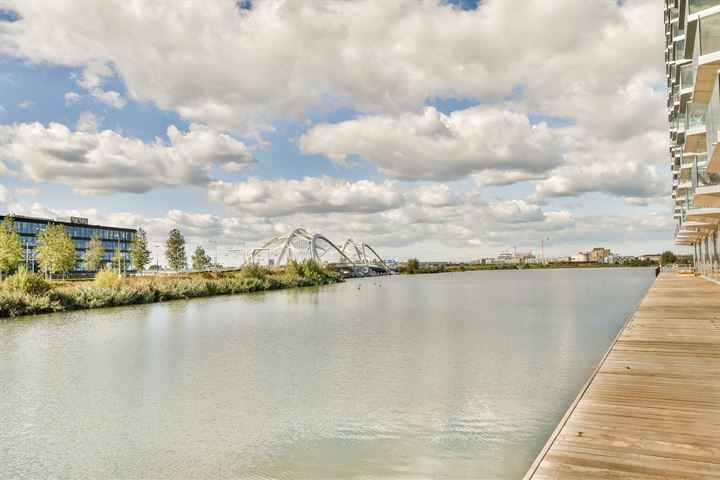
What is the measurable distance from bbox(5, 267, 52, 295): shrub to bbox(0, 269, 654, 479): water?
32.7ft

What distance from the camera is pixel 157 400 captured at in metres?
9.92

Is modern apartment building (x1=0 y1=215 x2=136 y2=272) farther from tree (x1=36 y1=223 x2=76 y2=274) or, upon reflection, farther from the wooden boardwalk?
the wooden boardwalk

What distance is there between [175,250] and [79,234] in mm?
29328

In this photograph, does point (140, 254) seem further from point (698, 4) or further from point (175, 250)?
point (698, 4)

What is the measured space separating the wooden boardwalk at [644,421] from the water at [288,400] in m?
1.15

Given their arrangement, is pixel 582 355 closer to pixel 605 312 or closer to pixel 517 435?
pixel 517 435

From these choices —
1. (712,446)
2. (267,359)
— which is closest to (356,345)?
(267,359)

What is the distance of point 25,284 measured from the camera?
28.8 metres

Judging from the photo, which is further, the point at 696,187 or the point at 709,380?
the point at 696,187

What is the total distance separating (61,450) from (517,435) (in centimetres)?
669

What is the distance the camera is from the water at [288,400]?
6840mm

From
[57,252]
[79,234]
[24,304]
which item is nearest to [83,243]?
[79,234]

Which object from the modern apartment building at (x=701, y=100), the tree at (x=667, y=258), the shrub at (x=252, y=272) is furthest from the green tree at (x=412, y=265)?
the modern apartment building at (x=701, y=100)

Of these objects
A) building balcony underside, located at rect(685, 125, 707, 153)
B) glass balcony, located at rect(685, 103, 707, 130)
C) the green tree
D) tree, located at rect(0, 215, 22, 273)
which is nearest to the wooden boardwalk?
glass balcony, located at rect(685, 103, 707, 130)
